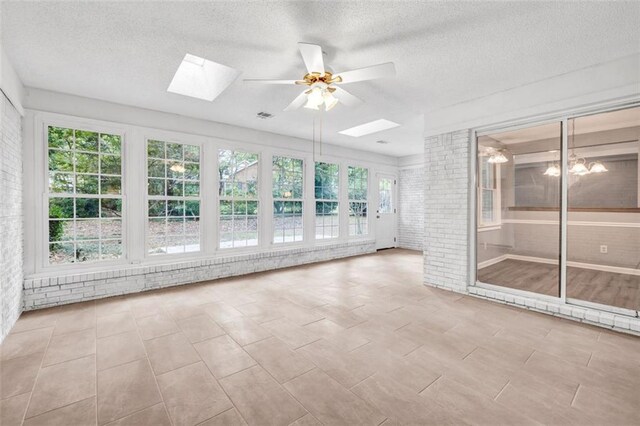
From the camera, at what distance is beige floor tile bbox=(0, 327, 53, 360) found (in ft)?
8.21

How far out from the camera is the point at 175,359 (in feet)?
7.88

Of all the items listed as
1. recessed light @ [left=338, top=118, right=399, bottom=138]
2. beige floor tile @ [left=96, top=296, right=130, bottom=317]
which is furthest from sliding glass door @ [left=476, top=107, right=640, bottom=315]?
beige floor tile @ [left=96, top=296, right=130, bottom=317]

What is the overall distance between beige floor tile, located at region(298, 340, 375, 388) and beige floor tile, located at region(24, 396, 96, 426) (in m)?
1.46

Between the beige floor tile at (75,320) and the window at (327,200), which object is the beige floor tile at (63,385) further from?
the window at (327,200)

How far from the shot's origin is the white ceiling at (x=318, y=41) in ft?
7.07

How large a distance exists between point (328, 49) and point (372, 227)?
5.60 metres

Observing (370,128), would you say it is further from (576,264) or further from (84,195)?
(84,195)

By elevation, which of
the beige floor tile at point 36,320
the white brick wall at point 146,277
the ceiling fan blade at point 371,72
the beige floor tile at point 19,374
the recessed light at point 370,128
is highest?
the recessed light at point 370,128

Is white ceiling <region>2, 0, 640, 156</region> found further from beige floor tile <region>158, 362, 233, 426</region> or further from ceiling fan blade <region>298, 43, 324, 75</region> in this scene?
beige floor tile <region>158, 362, 233, 426</region>

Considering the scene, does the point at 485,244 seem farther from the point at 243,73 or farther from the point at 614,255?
the point at 243,73

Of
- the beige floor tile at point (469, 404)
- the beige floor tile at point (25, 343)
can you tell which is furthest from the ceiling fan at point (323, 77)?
the beige floor tile at point (25, 343)

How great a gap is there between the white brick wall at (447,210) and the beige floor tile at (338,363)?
8.14 feet

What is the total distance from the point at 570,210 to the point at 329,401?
3411 mm

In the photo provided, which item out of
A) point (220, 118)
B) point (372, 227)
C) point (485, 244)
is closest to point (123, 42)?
point (220, 118)
